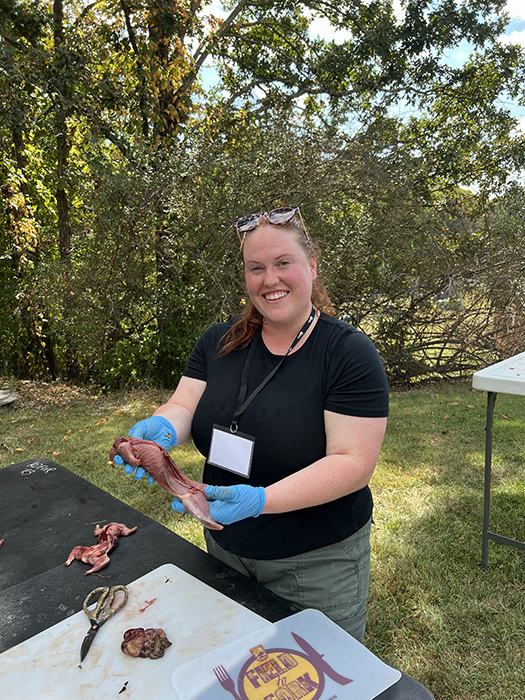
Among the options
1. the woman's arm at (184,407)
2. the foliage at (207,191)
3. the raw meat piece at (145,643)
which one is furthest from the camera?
the foliage at (207,191)

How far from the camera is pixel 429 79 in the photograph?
9.25 m

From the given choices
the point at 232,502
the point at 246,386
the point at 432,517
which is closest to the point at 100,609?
the point at 232,502

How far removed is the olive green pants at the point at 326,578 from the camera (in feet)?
5.32

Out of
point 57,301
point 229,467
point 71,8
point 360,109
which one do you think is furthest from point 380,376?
point 71,8

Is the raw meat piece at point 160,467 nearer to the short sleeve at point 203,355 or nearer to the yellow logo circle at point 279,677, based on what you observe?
the yellow logo circle at point 279,677

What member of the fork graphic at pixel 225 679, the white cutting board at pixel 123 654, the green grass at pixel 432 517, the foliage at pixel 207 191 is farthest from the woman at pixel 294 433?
the foliage at pixel 207 191

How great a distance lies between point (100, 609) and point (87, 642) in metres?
0.12

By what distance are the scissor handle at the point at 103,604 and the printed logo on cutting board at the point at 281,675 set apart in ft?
1.29

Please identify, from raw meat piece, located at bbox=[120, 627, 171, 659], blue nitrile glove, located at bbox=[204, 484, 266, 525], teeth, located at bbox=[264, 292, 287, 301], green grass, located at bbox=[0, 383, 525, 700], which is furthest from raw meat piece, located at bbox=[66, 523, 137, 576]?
green grass, located at bbox=[0, 383, 525, 700]

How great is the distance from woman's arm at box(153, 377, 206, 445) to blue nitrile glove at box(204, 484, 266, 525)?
21.8 inches

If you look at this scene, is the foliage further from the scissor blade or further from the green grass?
the scissor blade

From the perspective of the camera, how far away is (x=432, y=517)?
363cm

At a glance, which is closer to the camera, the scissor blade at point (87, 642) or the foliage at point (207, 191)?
the scissor blade at point (87, 642)

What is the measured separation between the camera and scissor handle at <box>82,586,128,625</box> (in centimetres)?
137
